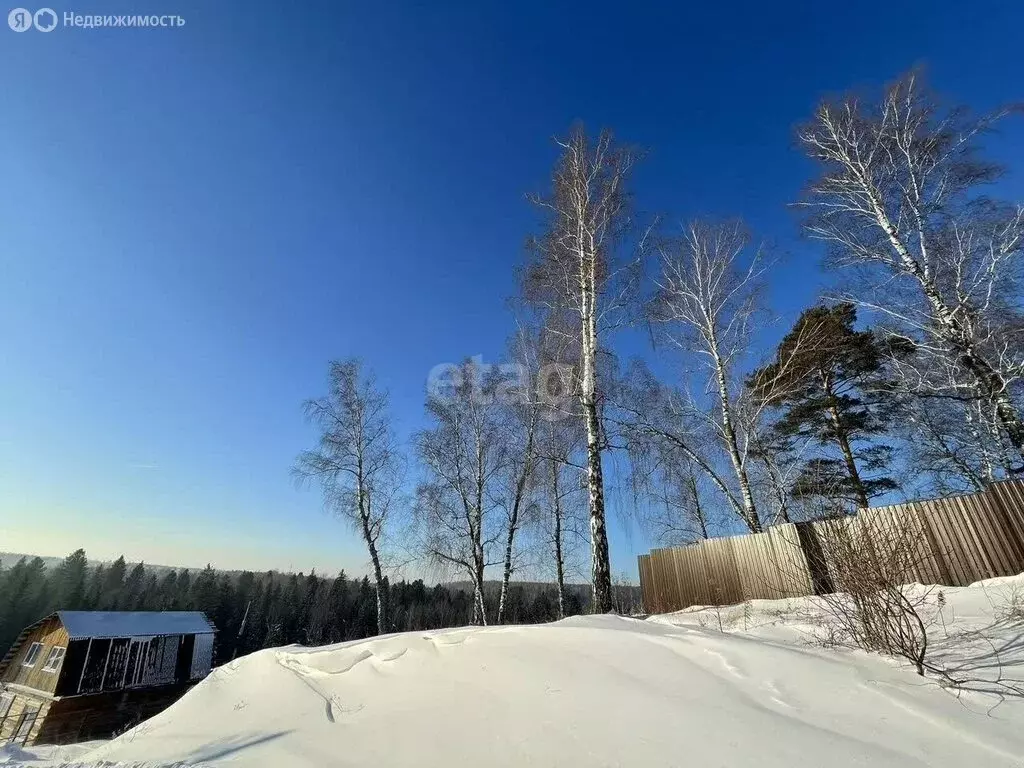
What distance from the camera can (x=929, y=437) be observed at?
12.3m

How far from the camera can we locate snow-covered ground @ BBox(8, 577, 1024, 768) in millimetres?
2123

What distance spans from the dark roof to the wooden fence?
22.9 metres

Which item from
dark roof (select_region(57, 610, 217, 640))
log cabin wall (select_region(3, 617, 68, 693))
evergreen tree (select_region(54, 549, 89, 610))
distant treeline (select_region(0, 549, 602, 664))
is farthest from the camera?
evergreen tree (select_region(54, 549, 89, 610))

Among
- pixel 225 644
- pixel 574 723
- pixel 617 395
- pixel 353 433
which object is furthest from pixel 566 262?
pixel 225 644

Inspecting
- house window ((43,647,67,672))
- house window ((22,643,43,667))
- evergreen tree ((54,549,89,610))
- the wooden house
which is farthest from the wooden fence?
evergreen tree ((54,549,89,610))

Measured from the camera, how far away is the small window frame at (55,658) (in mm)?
17578

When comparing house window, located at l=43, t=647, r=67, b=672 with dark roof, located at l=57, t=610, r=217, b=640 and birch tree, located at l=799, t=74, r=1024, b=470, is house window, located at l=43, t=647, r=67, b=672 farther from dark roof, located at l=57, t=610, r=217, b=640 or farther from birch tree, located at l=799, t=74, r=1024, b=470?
birch tree, located at l=799, t=74, r=1024, b=470

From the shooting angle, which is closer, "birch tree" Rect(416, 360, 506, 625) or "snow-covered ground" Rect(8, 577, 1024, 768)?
"snow-covered ground" Rect(8, 577, 1024, 768)

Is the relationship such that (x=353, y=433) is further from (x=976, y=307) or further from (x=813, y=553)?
(x=976, y=307)

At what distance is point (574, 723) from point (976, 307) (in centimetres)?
1024

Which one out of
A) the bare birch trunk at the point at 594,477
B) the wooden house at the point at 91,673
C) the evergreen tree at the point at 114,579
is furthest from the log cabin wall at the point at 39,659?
the evergreen tree at the point at 114,579

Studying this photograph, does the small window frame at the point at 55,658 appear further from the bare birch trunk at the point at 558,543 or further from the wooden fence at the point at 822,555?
the wooden fence at the point at 822,555

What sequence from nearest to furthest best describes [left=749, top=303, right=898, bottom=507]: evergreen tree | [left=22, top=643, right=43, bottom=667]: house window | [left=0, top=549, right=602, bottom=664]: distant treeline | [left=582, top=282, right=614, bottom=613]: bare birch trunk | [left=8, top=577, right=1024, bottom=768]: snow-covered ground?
1. [left=8, top=577, right=1024, bottom=768]: snow-covered ground
2. [left=582, top=282, right=614, bottom=613]: bare birch trunk
3. [left=749, top=303, right=898, bottom=507]: evergreen tree
4. [left=22, top=643, right=43, bottom=667]: house window
5. [left=0, top=549, right=602, bottom=664]: distant treeline

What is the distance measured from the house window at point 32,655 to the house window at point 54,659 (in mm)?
1380
